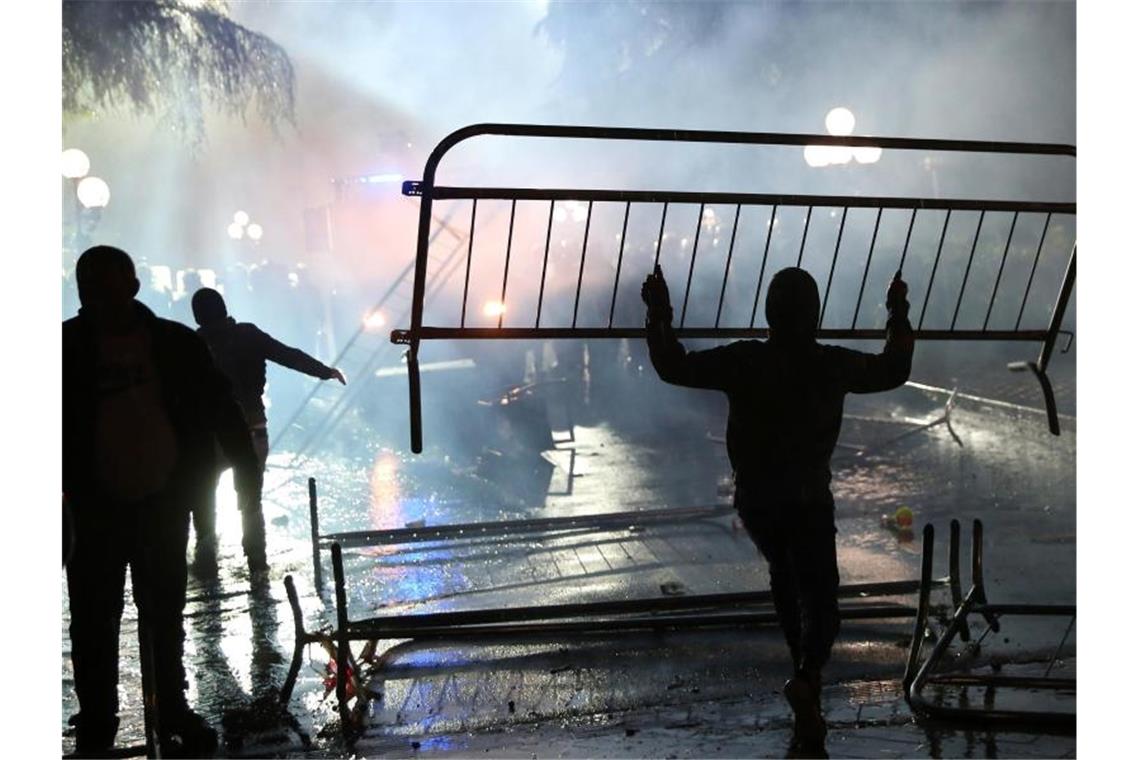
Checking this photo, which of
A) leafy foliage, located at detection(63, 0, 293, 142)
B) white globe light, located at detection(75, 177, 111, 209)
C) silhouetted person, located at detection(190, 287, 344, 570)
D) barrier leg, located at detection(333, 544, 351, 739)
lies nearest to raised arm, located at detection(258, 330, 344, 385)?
silhouetted person, located at detection(190, 287, 344, 570)

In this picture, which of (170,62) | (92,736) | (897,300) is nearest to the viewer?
(92,736)

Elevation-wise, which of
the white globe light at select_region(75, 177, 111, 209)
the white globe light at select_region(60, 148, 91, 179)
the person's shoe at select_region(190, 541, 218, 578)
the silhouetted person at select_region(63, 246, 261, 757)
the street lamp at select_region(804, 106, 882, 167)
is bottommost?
the person's shoe at select_region(190, 541, 218, 578)

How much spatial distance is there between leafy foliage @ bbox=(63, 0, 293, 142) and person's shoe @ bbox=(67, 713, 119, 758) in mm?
8707

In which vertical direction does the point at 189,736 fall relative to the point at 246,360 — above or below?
below

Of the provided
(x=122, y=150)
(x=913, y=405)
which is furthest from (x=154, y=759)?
(x=122, y=150)

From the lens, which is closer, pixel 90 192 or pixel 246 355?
pixel 246 355

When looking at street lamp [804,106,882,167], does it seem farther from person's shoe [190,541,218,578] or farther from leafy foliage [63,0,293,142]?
person's shoe [190,541,218,578]

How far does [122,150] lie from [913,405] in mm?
26729

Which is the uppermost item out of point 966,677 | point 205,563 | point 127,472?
point 127,472

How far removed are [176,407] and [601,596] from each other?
3.03 m

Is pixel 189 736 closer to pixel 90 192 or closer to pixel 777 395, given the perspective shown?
pixel 777 395

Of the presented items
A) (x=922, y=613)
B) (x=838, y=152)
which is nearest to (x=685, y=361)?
(x=922, y=613)

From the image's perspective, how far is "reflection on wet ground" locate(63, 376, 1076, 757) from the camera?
3799 millimetres

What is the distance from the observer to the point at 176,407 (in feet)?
11.9
